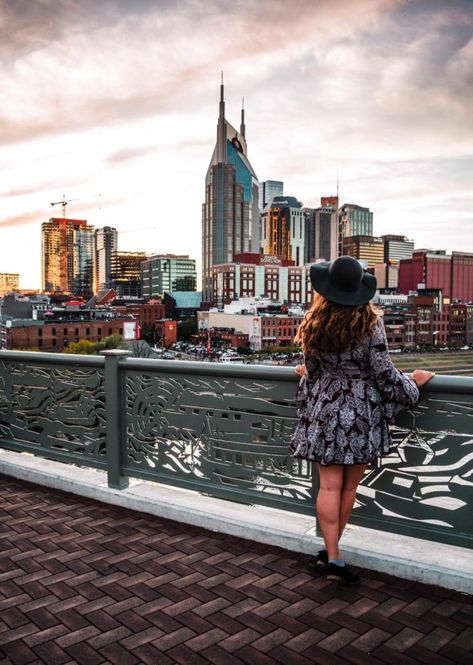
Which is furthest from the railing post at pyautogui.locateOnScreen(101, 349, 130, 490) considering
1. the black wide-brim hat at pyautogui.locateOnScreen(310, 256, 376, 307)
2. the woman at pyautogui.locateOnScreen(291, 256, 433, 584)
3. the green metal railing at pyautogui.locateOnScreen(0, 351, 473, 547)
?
the black wide-brim hat at pyautogui.locateOnScreen(310, 256, 376, 307)

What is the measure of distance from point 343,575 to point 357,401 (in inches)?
36.3

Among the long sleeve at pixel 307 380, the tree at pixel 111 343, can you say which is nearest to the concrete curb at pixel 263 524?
the long sleeve at pixel 307 380

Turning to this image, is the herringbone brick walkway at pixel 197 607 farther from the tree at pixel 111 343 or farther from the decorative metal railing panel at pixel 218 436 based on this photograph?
the tree at pixel 111 343

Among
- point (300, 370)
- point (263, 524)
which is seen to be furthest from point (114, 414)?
point (300, 370)

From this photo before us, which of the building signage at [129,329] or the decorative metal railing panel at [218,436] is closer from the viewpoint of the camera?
the decorative metal railing panel at [218,436]

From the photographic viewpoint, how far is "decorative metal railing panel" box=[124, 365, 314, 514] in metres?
3.60

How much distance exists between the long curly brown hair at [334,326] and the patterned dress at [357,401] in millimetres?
51

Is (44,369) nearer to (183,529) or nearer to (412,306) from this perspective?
(183,529)

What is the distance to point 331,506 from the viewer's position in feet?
10.00

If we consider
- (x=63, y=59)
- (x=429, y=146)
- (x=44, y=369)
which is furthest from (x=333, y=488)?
(x=429, y=146)

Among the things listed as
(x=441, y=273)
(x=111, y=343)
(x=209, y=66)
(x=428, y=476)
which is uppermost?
(x=209, y=66)

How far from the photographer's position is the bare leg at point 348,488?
10.1 feet

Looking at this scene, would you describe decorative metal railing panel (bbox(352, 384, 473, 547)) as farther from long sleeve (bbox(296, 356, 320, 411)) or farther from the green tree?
the green tree

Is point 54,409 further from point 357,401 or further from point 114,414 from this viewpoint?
point 357,401
